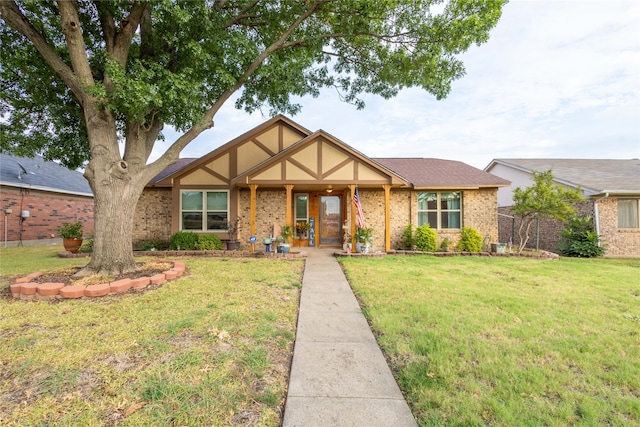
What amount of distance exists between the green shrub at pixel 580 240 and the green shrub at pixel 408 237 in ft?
23.5

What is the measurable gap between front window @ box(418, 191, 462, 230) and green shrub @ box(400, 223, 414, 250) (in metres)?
0.86

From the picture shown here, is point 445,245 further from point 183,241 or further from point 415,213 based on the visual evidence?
point 183,241

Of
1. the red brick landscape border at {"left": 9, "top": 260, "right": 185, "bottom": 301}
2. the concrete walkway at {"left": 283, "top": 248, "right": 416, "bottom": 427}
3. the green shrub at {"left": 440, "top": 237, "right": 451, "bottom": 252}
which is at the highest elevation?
the green shrub at {"left": 440, "top": 237, "right": 451, "bottom": 252}

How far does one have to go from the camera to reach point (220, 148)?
11664 millimetres

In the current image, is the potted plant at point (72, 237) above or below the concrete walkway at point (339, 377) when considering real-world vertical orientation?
above

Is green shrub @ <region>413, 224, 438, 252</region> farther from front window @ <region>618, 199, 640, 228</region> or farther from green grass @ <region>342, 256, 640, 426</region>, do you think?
front window @ <region>618, 199, 640, 228</region>

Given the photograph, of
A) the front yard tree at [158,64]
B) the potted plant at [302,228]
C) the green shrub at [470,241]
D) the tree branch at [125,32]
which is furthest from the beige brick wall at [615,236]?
the tree branch at [125,32]

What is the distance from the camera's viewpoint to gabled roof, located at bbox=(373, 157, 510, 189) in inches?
453

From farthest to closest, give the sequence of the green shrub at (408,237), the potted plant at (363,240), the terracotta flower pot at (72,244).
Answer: the green shrub at (408,237) < the terracotta flower pot at (72,244) < the potted plant at (363,240)

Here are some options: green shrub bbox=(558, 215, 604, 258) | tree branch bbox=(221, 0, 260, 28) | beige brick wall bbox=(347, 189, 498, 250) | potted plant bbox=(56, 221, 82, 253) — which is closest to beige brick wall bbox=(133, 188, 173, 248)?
potted plant bbox=(56, 221, 82, 253)

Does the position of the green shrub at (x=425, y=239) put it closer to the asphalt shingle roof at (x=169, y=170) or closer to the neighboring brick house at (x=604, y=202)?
the neighboring brick house at (x=604, y=202)

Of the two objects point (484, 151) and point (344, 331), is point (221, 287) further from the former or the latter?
point (484, 151)

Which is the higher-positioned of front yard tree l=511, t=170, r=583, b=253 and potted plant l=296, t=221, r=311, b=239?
front yard tree l=511, t=170, r=583, b=253

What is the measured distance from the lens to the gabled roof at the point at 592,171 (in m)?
11.9
